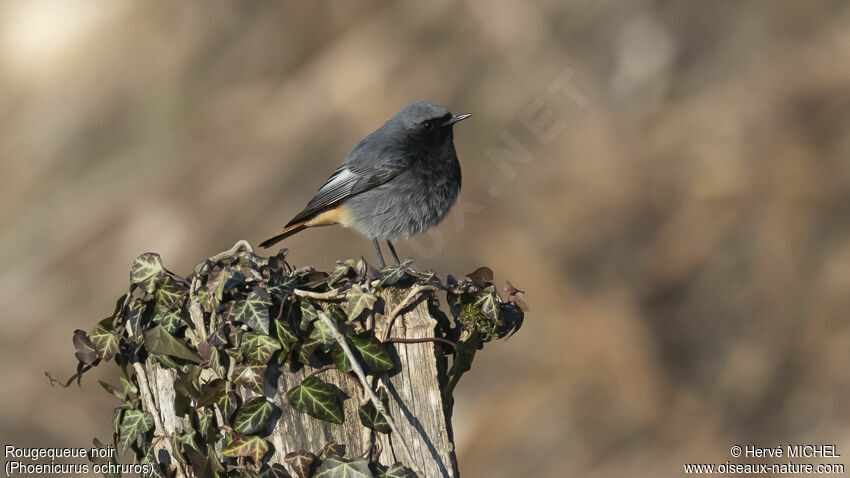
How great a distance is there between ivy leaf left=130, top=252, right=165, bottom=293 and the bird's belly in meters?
1.68

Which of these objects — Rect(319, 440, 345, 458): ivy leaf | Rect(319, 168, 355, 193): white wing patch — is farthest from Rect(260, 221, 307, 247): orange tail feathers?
Rect(319, 440, 345, 458): ivy leaf

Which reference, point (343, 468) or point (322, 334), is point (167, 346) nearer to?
point (322, 334)

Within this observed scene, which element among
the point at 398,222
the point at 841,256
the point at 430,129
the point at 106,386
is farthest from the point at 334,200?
the point at 841,256

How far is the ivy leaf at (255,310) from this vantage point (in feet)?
6.06

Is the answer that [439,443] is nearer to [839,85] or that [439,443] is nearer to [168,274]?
[168,274]

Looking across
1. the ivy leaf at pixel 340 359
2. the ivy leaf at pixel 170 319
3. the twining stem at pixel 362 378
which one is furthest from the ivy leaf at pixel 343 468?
the ivy leaf at pixel 170 319

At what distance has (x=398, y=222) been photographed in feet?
12.0

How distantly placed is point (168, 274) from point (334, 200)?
5.37 ft

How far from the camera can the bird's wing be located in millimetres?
3672

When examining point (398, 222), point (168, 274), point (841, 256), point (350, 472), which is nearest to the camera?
point (350, 472)

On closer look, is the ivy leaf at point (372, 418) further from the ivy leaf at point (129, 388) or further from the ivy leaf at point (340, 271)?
the ivy leaf at point (129, 388)

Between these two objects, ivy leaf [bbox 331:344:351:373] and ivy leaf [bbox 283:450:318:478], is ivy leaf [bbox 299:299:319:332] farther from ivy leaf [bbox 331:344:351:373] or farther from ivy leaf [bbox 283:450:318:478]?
ivy leaf [bbox 283:450:318:478]

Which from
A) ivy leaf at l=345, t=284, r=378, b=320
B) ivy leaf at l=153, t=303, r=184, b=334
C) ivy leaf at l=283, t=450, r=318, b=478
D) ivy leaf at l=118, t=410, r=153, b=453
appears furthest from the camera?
ivy leaf at l=118, t=410, r=153, b=453

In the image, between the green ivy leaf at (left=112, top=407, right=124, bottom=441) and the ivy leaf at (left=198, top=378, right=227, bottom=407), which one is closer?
the ivy leaf at (left=198, top=378, right=227, bottom=407)
